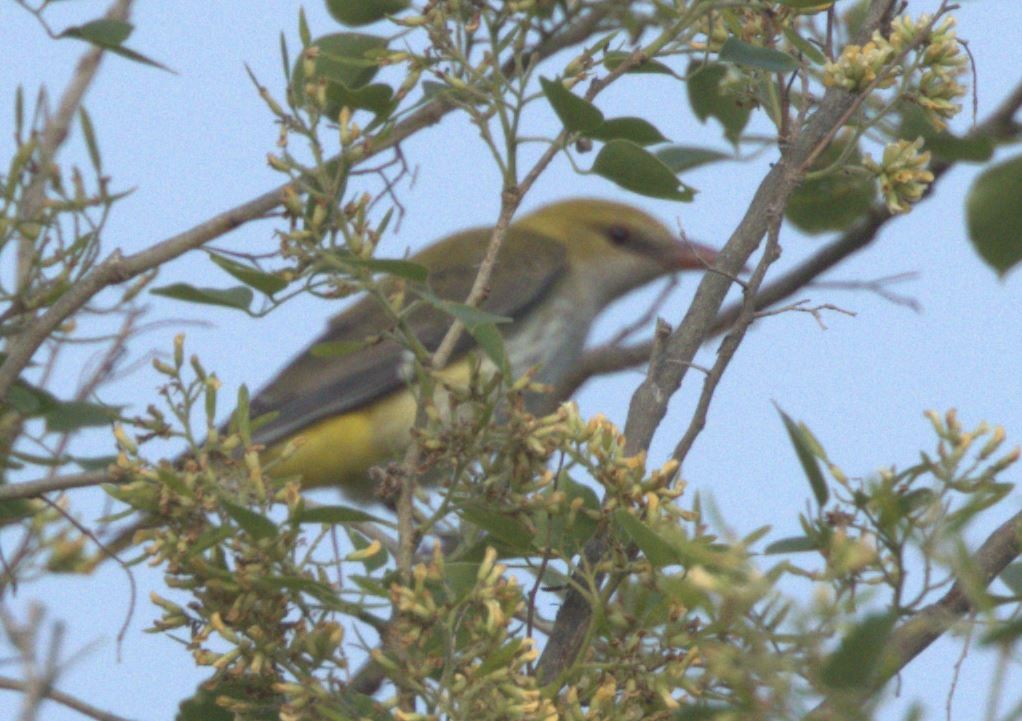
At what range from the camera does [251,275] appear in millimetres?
1319

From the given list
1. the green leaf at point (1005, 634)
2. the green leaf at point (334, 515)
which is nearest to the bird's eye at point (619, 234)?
the green leaf at point (334, 515)

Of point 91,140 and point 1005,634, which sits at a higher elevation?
point 91,140

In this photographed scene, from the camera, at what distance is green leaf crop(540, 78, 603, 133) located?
130 cm

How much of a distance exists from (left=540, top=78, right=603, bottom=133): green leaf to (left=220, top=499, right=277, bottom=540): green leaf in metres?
0.43

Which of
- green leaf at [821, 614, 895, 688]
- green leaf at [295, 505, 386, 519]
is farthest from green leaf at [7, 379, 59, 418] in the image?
green leaf at [821, 614, 895, 688]

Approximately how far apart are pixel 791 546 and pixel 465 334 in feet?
6.52

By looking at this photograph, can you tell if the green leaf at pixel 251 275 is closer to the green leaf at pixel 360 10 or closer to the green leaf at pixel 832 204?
the green leaf at pixel 360 10

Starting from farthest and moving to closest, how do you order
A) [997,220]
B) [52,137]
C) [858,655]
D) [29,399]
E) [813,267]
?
[813,267] → [52,137] → [29,399] → [997,220] → [858,655]

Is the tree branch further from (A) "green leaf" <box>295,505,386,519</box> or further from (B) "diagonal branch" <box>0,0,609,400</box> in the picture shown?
(B) "diagonal branch" <box>0,0,609,400</box>

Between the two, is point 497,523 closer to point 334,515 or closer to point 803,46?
point 334,515

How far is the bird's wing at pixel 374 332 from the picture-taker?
11.4 ft

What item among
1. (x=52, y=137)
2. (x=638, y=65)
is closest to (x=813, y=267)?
(x=52, y=137)

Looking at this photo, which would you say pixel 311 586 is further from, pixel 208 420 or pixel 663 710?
pixel 663 710

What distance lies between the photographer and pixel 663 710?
121cm
